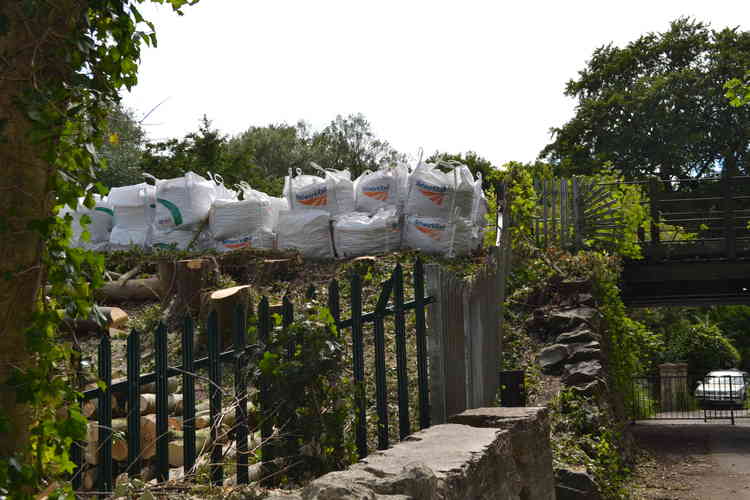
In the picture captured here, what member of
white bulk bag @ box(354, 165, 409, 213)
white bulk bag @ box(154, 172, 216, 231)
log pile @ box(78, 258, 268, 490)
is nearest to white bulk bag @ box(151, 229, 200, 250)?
white bulk bag @ box(154, 172, 216, 231)

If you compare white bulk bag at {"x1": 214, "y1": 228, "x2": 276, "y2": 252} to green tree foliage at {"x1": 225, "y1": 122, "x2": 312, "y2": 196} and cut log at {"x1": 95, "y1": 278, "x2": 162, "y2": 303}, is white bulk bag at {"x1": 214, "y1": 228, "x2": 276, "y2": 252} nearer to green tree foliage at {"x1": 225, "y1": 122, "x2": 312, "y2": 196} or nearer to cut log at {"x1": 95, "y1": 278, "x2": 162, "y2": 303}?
cut log at {"x1": 95, "y1": 278, "x2": 162, "y2": 303}

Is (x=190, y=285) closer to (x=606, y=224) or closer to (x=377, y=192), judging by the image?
(x=377, y=192)

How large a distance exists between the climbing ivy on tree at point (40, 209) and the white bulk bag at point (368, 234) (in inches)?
365

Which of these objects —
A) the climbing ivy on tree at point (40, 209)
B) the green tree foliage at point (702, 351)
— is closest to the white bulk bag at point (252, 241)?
the climbing ivy on tree at point (40, 209)

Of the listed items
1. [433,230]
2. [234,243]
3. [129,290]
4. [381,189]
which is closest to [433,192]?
[433,230]

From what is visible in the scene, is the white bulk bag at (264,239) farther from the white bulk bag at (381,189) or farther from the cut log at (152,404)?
the cut log at (152,404)

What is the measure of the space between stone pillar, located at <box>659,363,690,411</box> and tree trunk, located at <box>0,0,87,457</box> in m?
23.1

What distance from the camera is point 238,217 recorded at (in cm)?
1207

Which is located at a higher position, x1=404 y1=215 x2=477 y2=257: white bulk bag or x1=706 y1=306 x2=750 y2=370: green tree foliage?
x1=404 y1=215 x2=477 y2=257: white bulk bag

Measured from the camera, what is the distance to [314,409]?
331cm

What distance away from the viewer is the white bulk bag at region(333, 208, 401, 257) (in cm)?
1138

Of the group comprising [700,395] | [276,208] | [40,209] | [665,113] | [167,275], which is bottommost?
[700,395]

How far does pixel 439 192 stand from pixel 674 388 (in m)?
15.4

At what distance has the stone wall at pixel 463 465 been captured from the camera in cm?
260
